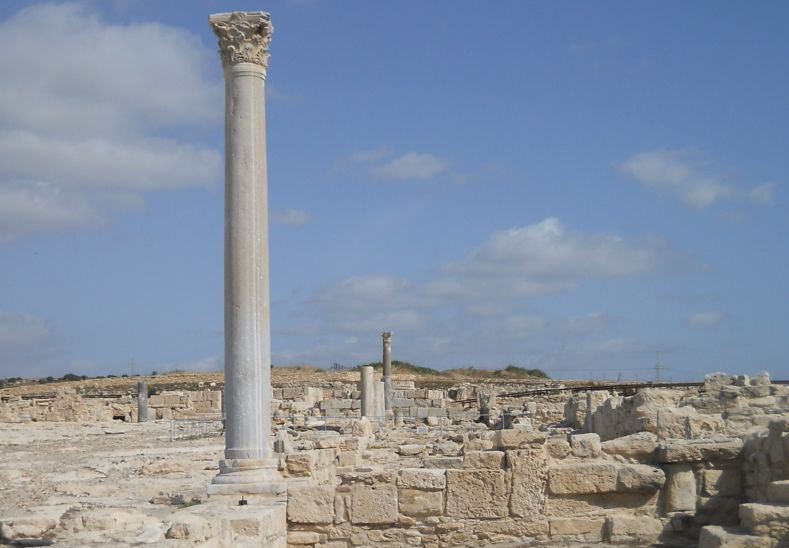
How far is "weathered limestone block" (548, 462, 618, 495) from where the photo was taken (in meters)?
7.77

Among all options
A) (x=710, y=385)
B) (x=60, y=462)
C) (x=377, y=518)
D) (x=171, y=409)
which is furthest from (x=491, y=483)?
(x=171, y=409)

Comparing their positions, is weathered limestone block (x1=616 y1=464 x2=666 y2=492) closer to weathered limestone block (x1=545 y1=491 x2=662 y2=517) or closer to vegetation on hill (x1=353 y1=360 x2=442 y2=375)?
weathered limestone block (x1=545 y1=491 x2=662 y2=517)

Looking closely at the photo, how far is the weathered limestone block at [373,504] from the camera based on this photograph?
7.80m

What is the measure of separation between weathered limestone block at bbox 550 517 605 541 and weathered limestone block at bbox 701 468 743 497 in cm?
93

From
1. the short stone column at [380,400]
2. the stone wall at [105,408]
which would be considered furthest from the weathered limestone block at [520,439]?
the stone wall at [105,408]

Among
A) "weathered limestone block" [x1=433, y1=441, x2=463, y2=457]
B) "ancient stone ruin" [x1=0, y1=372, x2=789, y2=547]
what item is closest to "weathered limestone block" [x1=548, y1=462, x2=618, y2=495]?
"ancient stone ruin" [x1=0, y1=372, x2=789, y2=547]

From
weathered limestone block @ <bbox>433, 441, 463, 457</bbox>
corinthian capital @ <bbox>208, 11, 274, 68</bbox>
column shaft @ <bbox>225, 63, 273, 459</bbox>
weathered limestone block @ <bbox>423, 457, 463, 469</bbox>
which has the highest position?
corinthian capital @ <bbox>208, 11, 274, 68</bbox>

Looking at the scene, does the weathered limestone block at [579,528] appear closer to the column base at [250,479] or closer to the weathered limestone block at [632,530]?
the weathered limestone block at [632,530]

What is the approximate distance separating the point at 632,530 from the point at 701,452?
2.86 ft

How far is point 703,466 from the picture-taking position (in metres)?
7.91

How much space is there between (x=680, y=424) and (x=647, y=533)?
7.70 ft

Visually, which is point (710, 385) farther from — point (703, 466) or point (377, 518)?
point (377, 518)

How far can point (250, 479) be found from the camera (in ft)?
29.0

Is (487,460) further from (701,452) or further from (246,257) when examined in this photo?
(246,257)
